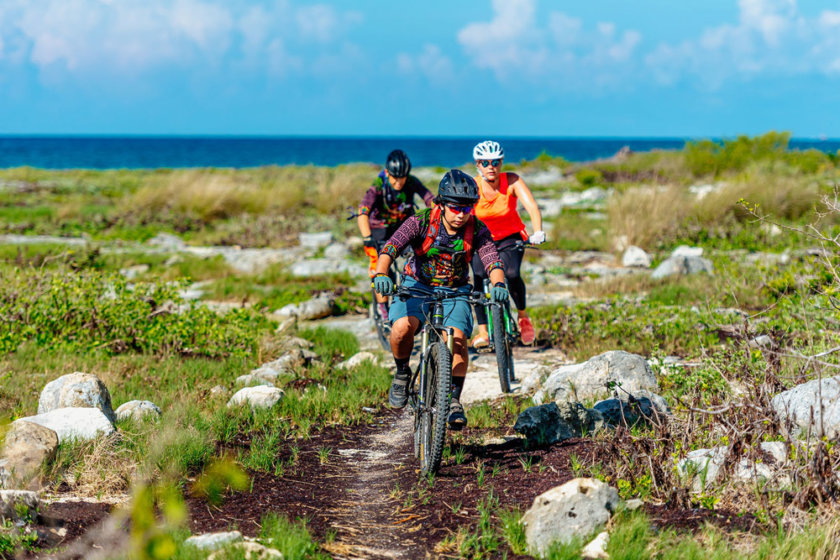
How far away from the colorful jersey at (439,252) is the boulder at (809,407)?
201cm

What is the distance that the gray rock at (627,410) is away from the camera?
5.67 m

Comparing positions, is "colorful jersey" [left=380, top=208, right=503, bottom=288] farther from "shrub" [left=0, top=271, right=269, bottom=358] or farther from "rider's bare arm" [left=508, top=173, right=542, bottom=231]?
"shrub" [left=0, top=271, right=269, bottom=358]

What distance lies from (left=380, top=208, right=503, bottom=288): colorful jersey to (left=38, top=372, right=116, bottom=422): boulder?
2501 mm

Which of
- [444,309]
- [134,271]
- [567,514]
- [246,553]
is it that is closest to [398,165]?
[444,309]

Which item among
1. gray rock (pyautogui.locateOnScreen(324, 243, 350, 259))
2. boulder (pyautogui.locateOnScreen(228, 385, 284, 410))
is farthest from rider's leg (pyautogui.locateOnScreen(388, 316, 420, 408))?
gray rock (pyautogui.locateOnScreen(324, 243, 350, 259))

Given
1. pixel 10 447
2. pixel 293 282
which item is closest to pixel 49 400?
pixel 10 447

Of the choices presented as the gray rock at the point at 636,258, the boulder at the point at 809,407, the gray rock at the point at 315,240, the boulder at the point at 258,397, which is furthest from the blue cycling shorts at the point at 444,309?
the gray rock at the point at 315,240

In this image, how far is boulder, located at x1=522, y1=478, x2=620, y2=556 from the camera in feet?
12.7

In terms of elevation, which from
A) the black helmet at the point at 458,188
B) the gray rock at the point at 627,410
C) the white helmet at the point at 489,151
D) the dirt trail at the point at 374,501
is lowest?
the dirt trail at the point at 374,501

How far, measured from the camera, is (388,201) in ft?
29.7

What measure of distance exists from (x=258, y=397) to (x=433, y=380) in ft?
7.24

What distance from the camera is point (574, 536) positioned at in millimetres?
3822

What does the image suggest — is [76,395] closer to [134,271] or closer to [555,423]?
[555,423]

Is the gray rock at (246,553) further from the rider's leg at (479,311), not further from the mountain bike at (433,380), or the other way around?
the rider's leg at (479,311)
